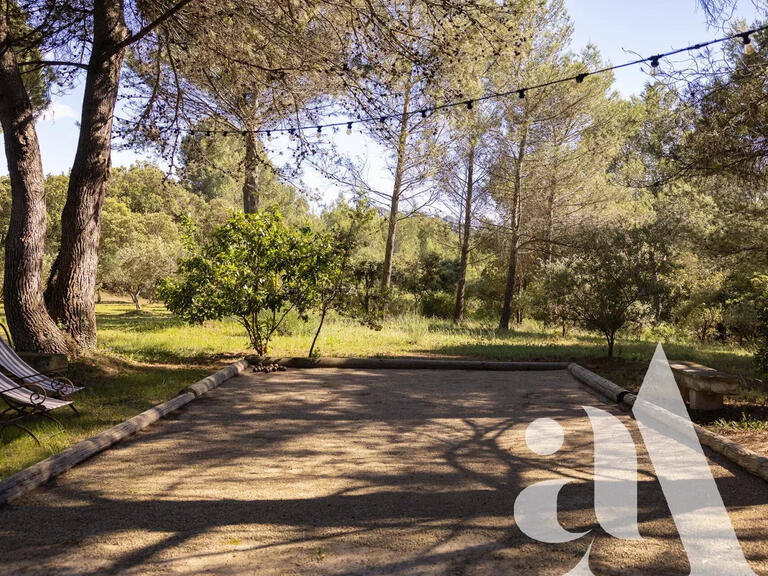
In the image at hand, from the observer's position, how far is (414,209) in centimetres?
1741

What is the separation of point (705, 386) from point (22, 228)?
744cm

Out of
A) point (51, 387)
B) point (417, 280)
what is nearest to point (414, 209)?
point (417, 280)

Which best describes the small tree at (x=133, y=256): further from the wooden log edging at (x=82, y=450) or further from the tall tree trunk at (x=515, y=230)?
the wooden log edging at (x=82, y=450)

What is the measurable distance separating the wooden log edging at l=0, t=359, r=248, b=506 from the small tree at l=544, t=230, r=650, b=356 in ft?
21.7

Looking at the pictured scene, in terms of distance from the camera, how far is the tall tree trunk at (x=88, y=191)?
7172 mm

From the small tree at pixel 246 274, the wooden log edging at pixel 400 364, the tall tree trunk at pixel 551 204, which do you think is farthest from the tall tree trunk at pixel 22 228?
the tall tree trunk at pixel 551 204

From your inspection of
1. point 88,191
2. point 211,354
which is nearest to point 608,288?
point 211,354

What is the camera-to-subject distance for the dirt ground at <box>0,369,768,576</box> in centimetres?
245

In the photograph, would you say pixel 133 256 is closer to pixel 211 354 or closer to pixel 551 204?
pixel 211 354

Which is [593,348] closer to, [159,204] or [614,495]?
[614,495]

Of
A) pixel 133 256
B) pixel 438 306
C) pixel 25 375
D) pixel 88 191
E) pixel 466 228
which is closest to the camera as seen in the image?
pixel 25 375

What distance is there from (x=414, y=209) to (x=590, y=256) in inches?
289

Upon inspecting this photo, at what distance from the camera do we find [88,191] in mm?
7211

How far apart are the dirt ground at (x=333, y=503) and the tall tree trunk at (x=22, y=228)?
8.45 ft
